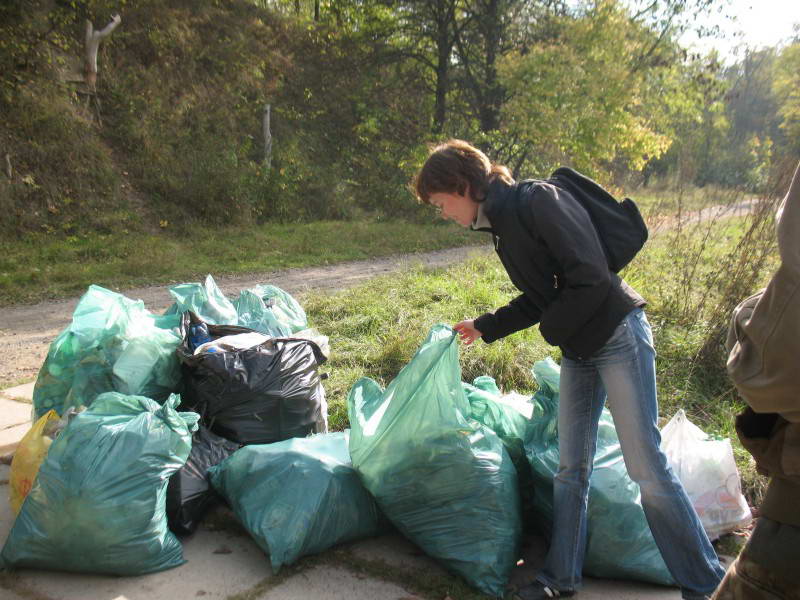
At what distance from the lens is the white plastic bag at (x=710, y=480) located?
2551mm

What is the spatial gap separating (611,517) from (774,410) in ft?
4.68

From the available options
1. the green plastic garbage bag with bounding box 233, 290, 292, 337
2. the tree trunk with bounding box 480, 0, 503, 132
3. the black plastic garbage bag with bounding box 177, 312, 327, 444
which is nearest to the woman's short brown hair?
the black plastic garbage bag with bounding box 177, 312, 327, 444

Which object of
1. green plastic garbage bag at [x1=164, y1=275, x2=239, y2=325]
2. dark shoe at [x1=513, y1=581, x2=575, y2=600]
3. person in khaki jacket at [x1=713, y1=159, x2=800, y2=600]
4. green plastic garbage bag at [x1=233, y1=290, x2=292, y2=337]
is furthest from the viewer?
green plastic garbage bag at [x1=233, y1=290, x2=292, y2=337]

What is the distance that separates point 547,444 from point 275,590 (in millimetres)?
1167

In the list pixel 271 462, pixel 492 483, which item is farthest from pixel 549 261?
pixel 271 462

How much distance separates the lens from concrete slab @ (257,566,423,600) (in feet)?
7.23

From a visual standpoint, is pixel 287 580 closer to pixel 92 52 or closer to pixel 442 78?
pixel 92 52

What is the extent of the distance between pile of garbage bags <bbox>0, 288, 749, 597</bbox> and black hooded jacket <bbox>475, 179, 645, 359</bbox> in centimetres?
45

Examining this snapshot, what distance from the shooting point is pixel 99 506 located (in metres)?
2.20

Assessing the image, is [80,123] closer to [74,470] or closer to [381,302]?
[381,302]

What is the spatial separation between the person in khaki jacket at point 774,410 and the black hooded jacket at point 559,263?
27.9 inches

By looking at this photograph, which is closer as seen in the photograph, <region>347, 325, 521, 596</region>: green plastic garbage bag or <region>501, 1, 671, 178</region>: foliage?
<region>347, 325, 521, 596</region>: green plastic garbage bag

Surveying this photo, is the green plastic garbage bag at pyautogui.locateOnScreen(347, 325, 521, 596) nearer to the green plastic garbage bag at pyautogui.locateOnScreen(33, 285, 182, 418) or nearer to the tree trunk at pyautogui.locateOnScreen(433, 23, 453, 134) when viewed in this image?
the green plastic garbage bag at pyautogui.locateOnScreen(33, 285, 182, 418)

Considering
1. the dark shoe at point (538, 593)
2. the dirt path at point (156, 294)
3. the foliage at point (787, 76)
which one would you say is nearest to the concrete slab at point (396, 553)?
the dark shoe at point (538, 593)
